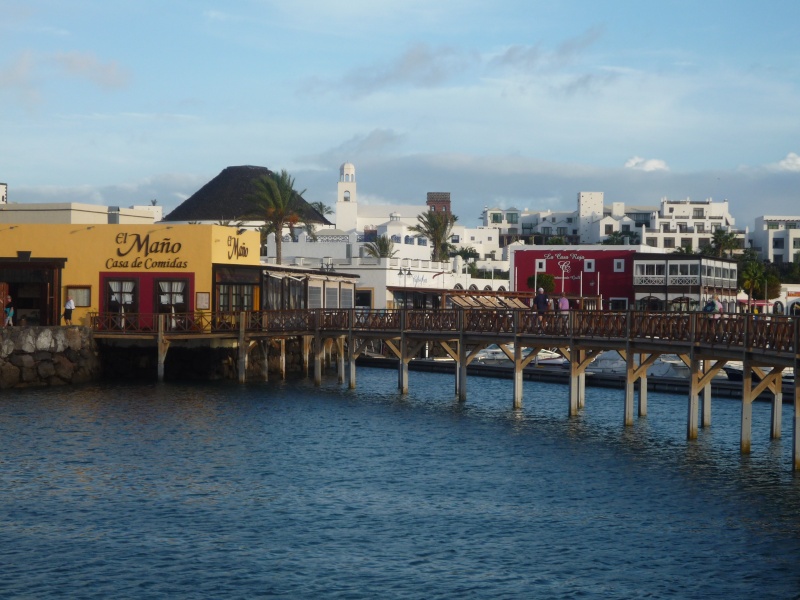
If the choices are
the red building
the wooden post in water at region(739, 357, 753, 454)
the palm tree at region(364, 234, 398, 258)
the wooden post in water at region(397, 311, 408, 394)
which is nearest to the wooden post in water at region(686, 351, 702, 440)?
the wooden post in water at region(739, 357, 753, 454)

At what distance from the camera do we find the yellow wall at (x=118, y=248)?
58.6 meters

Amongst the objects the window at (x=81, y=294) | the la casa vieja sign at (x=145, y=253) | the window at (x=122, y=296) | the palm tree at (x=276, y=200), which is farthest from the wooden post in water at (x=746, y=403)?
the palm tree at (x=276, y=200)

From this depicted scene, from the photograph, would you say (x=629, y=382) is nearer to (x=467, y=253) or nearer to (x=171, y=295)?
(x=171, y=295)

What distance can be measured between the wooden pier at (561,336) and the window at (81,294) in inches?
59.2

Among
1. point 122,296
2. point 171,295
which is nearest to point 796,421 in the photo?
point 171,295

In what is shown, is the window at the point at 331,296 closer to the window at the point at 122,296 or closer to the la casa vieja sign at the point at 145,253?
the la casa vieja sign at the point at 145,253

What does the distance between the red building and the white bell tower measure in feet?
203

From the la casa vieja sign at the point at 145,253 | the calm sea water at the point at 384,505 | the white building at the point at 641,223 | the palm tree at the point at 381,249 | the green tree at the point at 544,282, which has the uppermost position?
the white building at the point at 641,223

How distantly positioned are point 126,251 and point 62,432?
20.9 metres

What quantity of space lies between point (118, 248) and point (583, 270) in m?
59.2

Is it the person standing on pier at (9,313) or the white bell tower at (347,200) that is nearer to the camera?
the person standing on pier at (9,313)

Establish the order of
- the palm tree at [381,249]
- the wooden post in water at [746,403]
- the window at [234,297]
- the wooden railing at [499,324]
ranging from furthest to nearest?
the palm tree at [381,249] < the window at [234,297] < the wooden railing at [499,324] < the wooden post in water at [746,403]

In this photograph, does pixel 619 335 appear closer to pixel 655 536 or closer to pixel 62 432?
pixel 655 536

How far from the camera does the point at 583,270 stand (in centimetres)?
10875
